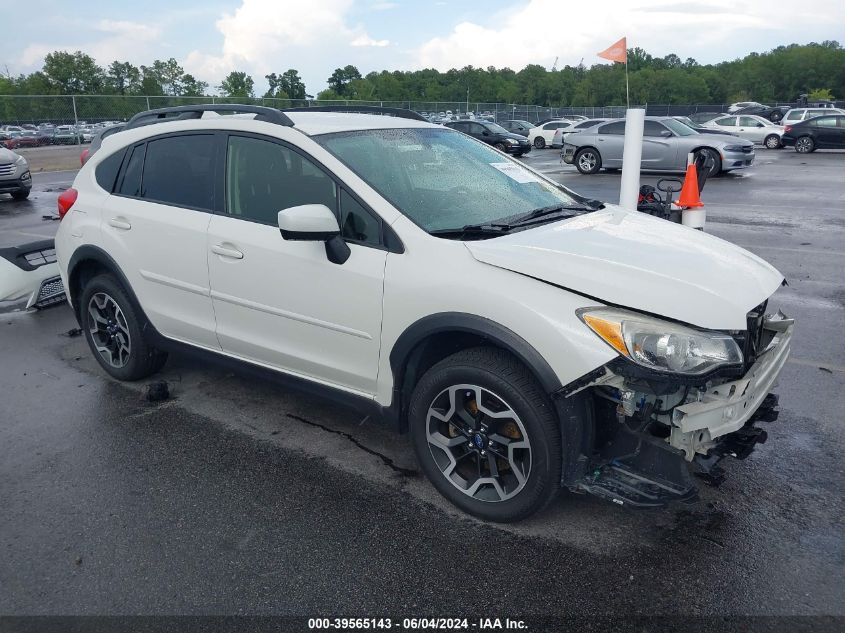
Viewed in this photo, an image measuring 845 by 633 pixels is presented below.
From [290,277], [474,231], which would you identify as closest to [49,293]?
[290,277]

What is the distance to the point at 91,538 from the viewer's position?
10.2 ft

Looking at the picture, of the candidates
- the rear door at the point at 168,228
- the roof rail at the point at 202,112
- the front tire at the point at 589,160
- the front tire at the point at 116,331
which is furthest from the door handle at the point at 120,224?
the front tire at the point at 589,160

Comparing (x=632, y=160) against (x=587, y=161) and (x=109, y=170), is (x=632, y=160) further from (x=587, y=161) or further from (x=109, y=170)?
(x=587, y=161)

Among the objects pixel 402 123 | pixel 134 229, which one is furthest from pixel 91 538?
pixel 402 123

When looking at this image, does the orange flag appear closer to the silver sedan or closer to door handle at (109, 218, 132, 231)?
door handle at (109, 218, 132, 231)

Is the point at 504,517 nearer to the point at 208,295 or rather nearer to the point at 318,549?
the point at 318,549

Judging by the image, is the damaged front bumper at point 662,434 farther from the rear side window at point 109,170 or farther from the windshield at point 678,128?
the windshield at point 678,128

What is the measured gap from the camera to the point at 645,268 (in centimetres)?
293

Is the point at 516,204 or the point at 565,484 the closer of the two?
the point at 565,484

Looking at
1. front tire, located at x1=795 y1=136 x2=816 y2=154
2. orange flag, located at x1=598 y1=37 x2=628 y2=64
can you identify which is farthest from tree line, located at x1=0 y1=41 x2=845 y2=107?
orange flag, located at x1=598 y1=37 x2=628 y2=64

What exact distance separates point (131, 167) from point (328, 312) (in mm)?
2070

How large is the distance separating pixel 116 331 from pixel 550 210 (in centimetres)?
307

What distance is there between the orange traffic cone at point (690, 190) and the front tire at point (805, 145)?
79.3ft

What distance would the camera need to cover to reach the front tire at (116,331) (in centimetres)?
462
